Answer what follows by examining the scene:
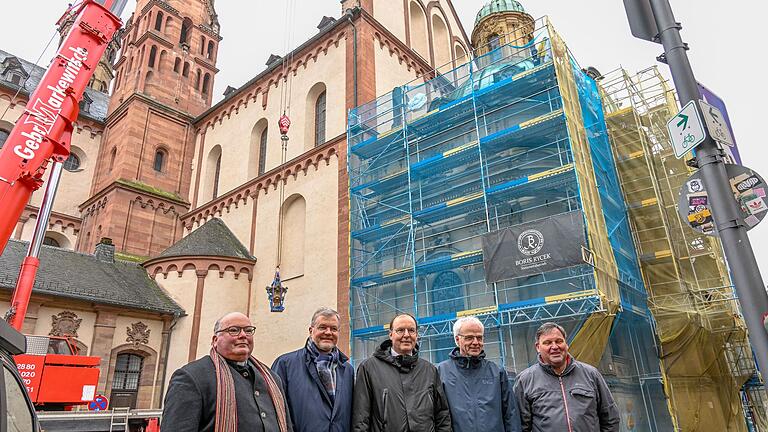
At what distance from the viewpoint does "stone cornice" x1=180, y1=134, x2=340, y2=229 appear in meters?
16.3

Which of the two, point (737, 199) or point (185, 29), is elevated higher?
point (185, 29)

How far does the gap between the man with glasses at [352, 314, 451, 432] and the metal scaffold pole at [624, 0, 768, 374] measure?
199 centimetres

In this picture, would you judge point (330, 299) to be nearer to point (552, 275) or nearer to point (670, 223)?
point (552, 275)

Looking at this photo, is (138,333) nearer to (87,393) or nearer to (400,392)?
(87,393)

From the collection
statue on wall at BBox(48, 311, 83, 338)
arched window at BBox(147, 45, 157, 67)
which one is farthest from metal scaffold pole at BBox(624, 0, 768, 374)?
arched window at BBox(147, 45, 157, 67)

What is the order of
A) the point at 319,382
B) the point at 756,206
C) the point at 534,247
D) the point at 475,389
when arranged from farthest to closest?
the point at 534,247 → the point at 475,389 → the point at 319,382 → the point at 756,206

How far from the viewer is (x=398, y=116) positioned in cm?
1505

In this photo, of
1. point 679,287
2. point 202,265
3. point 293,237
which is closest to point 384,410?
point 679,287

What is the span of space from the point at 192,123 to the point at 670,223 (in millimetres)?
20060

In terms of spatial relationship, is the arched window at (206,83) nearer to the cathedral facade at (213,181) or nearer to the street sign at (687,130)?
the cathedral facade at (213,181)

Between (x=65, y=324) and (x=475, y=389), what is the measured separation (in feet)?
48.3

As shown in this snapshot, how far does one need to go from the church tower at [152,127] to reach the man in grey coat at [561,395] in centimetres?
1924

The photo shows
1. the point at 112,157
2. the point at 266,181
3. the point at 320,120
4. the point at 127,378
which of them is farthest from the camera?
the point at 112,157

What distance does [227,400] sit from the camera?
260 cm
